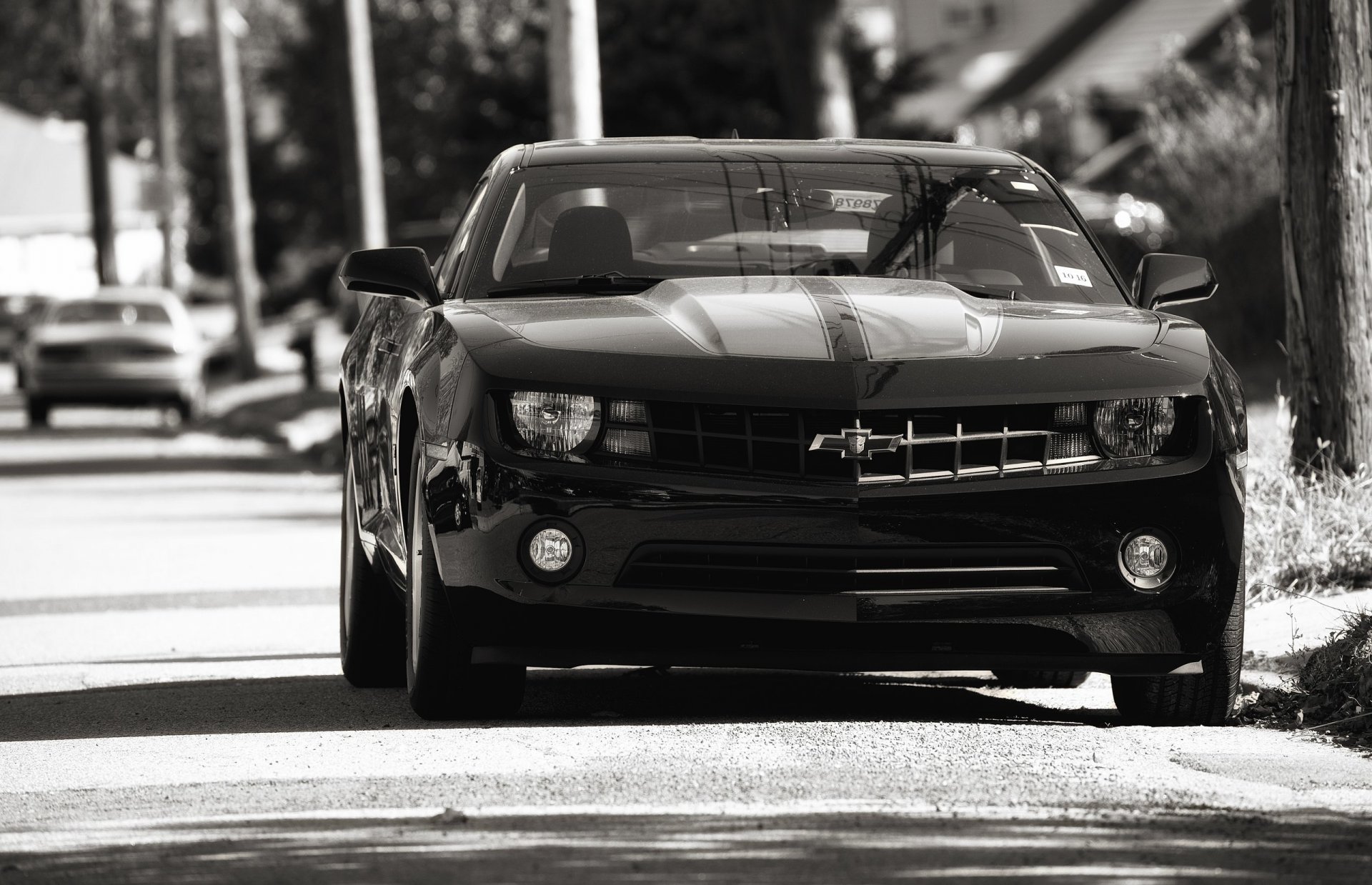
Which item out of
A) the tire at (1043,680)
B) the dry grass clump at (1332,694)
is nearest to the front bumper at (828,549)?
the dry grass clump at (1332,694)

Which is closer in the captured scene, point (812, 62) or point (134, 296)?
point (812, 62)

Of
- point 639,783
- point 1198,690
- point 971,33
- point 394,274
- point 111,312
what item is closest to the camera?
point 639,783

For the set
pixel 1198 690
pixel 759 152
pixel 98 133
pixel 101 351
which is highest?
pixel 759 152

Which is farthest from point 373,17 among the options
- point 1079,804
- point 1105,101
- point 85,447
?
point 1079,804

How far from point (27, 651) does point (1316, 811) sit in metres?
5.77

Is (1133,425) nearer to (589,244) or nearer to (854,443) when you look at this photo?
(854,443)

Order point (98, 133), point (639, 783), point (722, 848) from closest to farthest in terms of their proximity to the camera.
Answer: point (722, 848) → point (639, 783) → point (98, 133)

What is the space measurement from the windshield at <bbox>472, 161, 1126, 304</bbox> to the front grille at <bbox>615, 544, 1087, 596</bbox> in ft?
3.99

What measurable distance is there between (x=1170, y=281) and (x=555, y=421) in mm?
2155

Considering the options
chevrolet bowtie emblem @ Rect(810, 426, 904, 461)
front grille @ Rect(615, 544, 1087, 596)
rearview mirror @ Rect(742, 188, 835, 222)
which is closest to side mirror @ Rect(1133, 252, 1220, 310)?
rearview mirror @ Rect(742, 188, 835, 222)

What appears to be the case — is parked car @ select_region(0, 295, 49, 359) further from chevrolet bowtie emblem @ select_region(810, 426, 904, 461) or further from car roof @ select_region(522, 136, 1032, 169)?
chevrolet bowtie emblem @ select_region(810, 426, 904, 461)

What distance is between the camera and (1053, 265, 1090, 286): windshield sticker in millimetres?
7445

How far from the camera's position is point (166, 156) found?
158 feet

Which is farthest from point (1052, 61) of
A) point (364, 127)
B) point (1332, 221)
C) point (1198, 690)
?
point (1198, 690)
